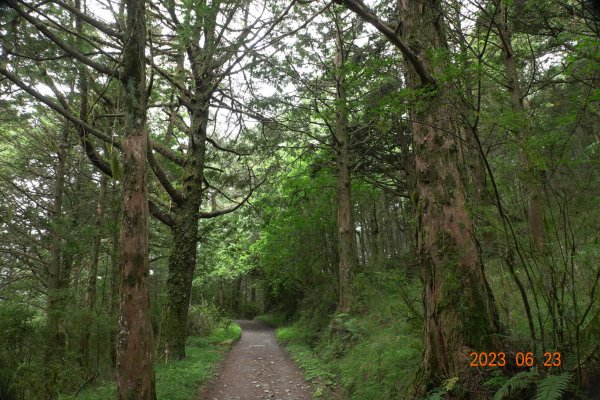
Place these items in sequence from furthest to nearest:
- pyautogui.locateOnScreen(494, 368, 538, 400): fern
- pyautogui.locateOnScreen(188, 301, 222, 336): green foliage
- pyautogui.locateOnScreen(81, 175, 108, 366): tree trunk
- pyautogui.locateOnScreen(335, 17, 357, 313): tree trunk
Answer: pyautogui.locateOnScreen(188, 301, 222, 336): green foliage → pyautogui.locateOnScreen(335, 17, 357, 313): tree trunk → pyautogui.locateOnScreen(81, 175, 108, 366): tree trunk → pyautogui.locateOnScreen(494, 368, 538, 400): fern

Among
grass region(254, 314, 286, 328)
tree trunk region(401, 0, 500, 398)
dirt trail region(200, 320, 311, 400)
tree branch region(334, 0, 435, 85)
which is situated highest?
tree branch region(334, 0, 435, 85)

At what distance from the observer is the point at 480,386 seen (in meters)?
3.71

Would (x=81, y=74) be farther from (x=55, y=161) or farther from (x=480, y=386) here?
(x=480, y=386)

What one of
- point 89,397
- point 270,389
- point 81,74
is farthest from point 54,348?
point 81,74

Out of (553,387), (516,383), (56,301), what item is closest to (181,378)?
(56,301)

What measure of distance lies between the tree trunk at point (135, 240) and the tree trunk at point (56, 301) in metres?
4.41

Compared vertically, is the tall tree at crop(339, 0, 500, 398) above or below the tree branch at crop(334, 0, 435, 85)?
below

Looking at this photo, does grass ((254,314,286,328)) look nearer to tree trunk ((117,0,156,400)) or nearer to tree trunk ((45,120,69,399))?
tree trunk ((45,120,69,399))

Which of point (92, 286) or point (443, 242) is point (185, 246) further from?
point (443, 242)

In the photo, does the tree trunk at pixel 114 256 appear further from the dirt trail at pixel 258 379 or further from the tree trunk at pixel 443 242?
the tree trunk at pixel 443 242

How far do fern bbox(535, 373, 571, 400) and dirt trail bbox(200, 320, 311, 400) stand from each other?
521cm

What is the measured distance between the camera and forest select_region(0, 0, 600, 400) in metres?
3.72

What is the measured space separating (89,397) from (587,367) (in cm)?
727

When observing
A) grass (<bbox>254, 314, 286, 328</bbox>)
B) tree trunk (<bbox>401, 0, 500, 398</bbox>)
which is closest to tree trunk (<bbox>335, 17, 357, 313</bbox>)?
tree trunk (<bbox>401, 0, 500, 398</bbox>)
